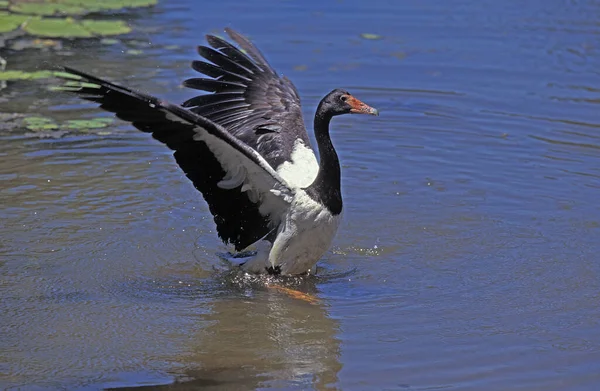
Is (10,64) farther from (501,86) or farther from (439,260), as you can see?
(439,260)

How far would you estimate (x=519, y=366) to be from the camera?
Answer: 5.82 metres

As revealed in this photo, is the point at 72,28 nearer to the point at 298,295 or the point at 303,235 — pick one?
the point at 303,235

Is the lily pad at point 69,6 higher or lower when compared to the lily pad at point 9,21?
higher

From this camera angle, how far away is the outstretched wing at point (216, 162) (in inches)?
247

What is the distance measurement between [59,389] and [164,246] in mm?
A: 2415

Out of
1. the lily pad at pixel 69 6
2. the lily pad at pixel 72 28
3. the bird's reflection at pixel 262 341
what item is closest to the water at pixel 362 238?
the bird's reflection at pixel 262 341

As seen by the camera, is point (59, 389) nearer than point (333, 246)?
Yes

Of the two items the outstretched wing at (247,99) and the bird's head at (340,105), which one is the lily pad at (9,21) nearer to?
the outstretched wing at (247,99)

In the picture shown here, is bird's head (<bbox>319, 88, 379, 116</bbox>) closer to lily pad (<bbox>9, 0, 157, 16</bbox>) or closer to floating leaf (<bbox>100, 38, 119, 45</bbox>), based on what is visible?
floating leaf (<bbox>100, 38, 119, 45</bbox>)

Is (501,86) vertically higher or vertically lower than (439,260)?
higher

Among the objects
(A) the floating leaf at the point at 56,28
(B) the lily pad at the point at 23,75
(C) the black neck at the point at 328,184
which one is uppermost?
(A) the floating leaf at the point at 56,28

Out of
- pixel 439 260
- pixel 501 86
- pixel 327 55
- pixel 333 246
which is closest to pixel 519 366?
pixel 439 260

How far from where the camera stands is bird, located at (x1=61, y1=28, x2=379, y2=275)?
6.39 meters

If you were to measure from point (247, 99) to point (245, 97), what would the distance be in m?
0.02
